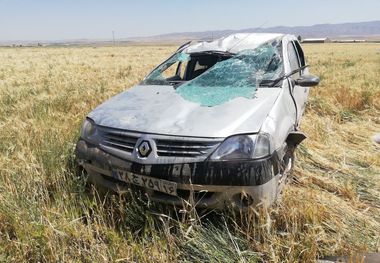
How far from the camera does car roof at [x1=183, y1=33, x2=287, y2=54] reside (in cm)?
496

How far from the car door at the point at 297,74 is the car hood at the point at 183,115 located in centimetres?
83

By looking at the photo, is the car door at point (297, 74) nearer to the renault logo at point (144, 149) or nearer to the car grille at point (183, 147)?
the car grille at point (183, 147)

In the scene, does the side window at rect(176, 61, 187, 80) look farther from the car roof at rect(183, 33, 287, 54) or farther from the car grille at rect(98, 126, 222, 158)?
the car grille at rect(98, 126, 222, 158)

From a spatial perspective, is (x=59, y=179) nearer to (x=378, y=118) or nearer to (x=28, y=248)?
(x=28, y=248)

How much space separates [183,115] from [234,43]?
6.70 ft

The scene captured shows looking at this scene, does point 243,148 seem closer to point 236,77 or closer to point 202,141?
point 202,141

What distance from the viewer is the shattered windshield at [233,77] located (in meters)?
3.89

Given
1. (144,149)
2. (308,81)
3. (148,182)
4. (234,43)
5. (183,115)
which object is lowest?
(148,182)

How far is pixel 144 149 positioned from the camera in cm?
312

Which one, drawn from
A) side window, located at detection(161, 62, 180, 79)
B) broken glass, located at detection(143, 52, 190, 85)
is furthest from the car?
side window, located at detection(161, 62, 180, 79)

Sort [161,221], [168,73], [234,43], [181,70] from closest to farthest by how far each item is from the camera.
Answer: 1. [161,221]
2. [234,43]
3. [181,70]
4. [168,73]

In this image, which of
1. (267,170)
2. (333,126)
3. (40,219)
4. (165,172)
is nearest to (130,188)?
(165,172)

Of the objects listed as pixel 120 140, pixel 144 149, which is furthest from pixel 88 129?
pixel 144 149

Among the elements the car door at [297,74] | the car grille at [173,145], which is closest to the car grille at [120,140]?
the car grille at [173,145]
